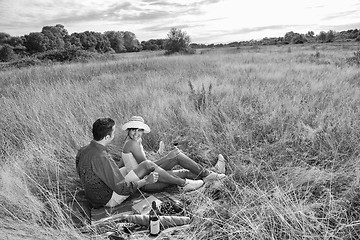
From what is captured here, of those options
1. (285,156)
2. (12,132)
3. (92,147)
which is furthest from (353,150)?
(12,132)

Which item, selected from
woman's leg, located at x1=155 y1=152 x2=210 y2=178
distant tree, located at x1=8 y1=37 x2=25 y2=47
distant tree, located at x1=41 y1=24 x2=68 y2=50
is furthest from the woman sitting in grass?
distant tree, located at x1=8 y1=37 x2=25 y2=47

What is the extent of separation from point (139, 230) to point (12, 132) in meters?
3.42

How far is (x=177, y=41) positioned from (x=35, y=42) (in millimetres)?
47203

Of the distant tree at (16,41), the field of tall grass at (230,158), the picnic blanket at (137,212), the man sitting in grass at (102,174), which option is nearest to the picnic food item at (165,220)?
the picnic blanket at (137,212)

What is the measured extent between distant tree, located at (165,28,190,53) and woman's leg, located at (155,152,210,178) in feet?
91.1

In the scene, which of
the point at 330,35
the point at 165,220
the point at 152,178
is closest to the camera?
the point at 165,220

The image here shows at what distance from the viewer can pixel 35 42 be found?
6056cm

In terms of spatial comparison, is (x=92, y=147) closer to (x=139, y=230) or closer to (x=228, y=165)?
(x=139, y=230)

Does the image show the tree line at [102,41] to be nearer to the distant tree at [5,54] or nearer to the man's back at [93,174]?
the distant tree at [5,54]

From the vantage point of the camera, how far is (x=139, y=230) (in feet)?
7.66

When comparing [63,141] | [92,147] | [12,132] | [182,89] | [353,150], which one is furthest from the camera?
[182,89]

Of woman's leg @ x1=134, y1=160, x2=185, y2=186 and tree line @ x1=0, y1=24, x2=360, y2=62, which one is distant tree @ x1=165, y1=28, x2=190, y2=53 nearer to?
tree line @ x1=0, y1=24, x2=360, y2=62

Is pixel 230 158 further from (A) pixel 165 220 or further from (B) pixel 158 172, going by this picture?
(A) pixel 165 220

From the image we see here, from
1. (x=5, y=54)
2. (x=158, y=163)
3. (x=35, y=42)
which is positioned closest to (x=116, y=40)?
(x=35, y=42)
